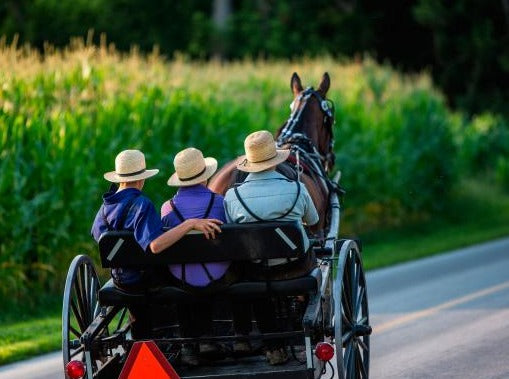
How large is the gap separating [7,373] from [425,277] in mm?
7075

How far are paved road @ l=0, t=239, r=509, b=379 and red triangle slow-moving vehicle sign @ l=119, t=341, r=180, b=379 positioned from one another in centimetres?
290

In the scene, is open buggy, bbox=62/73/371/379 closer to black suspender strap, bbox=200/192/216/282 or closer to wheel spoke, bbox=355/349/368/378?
wheel spoke, bbox=355/349/368/378

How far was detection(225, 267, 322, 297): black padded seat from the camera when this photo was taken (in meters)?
8.88

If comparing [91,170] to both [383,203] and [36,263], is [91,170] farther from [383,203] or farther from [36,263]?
[383,203]

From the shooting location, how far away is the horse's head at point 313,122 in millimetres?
12586

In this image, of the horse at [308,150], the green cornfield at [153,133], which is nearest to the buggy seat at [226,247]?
the horse at [308,150]

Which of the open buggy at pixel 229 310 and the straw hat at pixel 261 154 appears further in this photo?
the straw hat at pixel 261 154

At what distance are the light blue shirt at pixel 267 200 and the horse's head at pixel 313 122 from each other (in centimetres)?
300

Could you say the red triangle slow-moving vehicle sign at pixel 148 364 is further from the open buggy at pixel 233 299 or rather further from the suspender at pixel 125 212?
the suspender at pixel 125 212

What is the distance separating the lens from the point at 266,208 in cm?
912

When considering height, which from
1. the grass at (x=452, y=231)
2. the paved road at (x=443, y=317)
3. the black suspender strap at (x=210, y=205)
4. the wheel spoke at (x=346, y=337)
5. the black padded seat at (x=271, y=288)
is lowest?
the grass at (x=452, y=231)

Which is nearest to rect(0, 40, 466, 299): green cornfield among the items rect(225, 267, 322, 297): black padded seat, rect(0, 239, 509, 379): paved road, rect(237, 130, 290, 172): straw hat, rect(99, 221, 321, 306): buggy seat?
rect(0, 239, 509, 379): paved road

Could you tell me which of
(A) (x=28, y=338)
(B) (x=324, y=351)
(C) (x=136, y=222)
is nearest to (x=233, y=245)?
(C) (x=136, y=222)

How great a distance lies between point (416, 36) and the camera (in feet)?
155
